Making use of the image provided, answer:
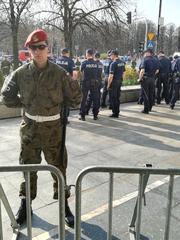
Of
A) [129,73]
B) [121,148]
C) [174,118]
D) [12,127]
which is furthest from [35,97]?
[129,73]

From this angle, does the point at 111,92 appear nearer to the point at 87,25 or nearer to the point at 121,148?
the point at 121,148

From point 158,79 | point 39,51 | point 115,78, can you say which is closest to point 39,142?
point 39,51

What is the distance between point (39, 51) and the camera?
3289 millimetres

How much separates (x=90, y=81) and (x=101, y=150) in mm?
2806

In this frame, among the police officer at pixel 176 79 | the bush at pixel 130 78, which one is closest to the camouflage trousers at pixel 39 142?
the police officer at pixel 176 79

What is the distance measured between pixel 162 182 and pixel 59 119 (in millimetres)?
2032

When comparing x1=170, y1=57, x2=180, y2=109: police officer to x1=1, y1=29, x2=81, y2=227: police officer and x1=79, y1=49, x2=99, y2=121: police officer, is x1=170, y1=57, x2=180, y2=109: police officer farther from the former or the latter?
x1=1, y1=29, x2=81, y2=227: police officer

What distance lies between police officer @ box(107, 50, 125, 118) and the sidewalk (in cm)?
46

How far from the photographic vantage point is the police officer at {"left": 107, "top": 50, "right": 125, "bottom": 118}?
8801mm

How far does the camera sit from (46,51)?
11.0 feet

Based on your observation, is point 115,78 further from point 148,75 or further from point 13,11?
point 13,11

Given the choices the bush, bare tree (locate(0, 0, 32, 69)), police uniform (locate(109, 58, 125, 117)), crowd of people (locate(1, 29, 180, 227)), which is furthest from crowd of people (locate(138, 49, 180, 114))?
bare tree (locate(0, 0, 32, 69))

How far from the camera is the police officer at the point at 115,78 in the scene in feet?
28.9

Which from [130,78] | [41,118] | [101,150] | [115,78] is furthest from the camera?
[130,78]
